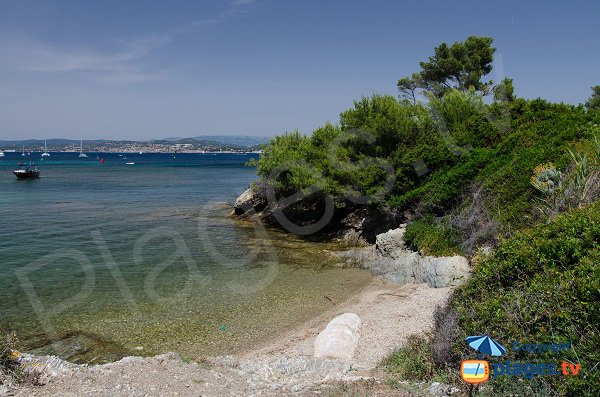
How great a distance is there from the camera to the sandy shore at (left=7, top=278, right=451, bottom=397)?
27.6 ft

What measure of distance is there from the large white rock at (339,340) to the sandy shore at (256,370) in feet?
0.73

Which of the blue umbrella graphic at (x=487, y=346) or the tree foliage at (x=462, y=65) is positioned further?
the tree foliage at (x=462, y=65)

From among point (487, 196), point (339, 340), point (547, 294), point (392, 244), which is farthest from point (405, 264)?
point (547, 294)

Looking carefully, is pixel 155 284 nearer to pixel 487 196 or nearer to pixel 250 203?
pixel 487 196

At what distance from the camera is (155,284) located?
18281 mm

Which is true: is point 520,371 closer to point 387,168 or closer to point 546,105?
point 387,168

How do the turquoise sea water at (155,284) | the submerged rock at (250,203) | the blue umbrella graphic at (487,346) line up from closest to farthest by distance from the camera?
the blue umbrella graphic at (487,346) < the turquoise sea water at (155,284) < the submerged rock at (250,203)

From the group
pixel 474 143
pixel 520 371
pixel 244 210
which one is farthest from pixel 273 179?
pixel 520 371

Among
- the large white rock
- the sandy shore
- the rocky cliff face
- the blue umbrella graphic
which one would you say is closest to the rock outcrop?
the sandy shore

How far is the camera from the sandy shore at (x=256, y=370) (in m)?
8.40

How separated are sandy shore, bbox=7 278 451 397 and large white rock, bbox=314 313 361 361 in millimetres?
222

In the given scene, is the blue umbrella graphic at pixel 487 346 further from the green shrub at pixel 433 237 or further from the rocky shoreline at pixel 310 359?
the green shrub at pixel 433 237

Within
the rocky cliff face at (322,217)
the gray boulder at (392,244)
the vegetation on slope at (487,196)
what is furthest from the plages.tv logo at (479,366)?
the rocky cliff face at (322,217)

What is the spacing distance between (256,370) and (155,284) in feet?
32.4
